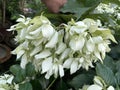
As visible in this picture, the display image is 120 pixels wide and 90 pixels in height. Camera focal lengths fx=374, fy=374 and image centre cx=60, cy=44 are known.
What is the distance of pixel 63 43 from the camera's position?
0.88 m

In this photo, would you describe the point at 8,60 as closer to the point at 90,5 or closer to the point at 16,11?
the point at 16,11

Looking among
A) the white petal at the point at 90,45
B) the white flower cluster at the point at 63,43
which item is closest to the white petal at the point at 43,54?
the white flower cluster at the point at 63,43

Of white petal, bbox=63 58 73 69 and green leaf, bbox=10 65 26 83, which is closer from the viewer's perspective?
white petal, bbox=63 58 73 69

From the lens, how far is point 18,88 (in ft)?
3.16

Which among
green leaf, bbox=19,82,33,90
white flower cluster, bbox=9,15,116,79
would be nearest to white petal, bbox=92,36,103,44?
white flower cluster, bbox=9,15,116,79

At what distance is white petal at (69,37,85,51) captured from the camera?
84cm

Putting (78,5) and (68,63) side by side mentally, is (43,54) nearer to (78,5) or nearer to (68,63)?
(68,63)

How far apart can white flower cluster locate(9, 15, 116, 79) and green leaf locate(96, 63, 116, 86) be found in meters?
0.03

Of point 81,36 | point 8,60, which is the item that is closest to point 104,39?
point 81,36

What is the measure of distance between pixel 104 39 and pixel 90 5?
0.21 metres

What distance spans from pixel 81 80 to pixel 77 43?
18 centimetres

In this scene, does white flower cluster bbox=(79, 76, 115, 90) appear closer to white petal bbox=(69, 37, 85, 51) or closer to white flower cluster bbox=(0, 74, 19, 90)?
white petal bbox=(69, 37, 85, 51)

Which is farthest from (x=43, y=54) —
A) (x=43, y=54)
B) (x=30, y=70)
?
(x=30, y=70)

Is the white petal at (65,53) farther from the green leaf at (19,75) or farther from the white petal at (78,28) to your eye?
the green leaf at (19,75)
